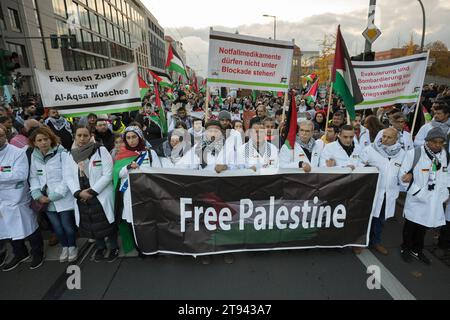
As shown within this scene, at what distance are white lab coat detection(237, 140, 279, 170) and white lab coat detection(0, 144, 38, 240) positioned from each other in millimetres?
2729

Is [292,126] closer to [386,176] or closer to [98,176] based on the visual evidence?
[386,176]

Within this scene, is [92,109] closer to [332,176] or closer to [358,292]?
[332,176]

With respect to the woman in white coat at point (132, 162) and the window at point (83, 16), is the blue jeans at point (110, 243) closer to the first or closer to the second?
the woman in white coat at point (132, 162)

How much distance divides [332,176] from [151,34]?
90853 millimetres

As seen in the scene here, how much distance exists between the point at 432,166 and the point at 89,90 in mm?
4740

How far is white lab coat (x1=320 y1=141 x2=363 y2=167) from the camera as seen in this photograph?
143 inches

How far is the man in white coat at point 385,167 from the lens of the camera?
342 cm

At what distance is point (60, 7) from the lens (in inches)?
1350

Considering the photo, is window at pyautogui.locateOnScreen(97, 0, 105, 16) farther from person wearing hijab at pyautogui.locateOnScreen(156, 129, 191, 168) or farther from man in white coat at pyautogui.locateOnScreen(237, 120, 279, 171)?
man in white coat at pyautogui.locateOnScreen(237, 120, 279, 171)

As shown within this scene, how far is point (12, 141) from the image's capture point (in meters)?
4.20

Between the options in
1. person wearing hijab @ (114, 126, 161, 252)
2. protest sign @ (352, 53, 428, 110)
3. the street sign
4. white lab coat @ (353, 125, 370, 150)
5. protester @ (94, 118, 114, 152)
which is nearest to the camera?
person wearing hijab @ (114, 126, 161, 252)

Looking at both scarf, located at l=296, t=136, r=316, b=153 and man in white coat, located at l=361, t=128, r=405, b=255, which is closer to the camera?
man in white coat, located at l=361, t=128, r=405, b=255

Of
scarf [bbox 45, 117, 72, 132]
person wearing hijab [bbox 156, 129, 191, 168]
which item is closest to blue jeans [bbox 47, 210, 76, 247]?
person wearing hijab [bbox 156, 129, 191, 168]

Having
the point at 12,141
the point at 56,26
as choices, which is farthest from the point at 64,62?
the point at 12,141
